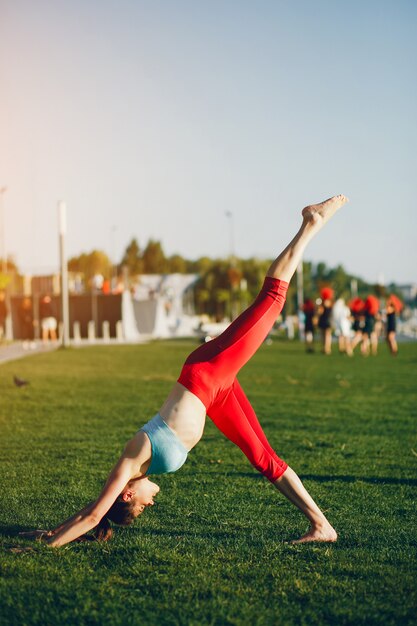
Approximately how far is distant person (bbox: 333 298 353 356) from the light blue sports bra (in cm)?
2594

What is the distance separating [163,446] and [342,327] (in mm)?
28395

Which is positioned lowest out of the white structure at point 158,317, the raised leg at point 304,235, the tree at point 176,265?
the white structure at point 158,317

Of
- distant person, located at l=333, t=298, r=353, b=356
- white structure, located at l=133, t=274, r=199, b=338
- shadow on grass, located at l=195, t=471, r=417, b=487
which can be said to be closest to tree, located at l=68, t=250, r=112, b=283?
white structure, located at l=133, t=274, r=199, b=338

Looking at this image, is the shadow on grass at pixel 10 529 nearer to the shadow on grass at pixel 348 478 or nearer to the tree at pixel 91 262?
the shadow on grass at pixel 348 478

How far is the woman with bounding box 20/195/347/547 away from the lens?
502 cm

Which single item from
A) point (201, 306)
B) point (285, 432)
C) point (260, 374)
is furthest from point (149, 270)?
point (285, 432)

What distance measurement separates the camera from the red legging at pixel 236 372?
5.11 metres

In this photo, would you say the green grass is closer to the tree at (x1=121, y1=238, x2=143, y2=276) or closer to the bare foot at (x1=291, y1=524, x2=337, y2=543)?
the bare foot at (x1=291, y1=524, x2=337, y2=543)

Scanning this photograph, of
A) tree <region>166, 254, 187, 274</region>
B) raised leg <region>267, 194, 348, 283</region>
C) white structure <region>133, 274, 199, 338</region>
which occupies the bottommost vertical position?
white structure <region>133, 274, 199, 338</region>

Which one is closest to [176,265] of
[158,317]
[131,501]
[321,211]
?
[158,317]

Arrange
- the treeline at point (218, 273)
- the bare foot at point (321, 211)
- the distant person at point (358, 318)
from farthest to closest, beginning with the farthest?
the treeline at point (218, 273) → the distant person at point (358, 318) → the bare foot at point (321, 211)

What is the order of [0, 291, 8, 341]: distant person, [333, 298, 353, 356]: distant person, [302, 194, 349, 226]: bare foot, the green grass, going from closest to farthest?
the green grass
[302, 194, 349, 226]: bare foot
[333, 298, 353, 356]: distant person
[0, 291, 8, 341]: distant person

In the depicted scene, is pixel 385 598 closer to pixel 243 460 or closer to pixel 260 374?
pixel 243 460

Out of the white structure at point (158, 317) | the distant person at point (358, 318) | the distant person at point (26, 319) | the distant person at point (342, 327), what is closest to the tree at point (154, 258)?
the white structure at point (158, 317)
